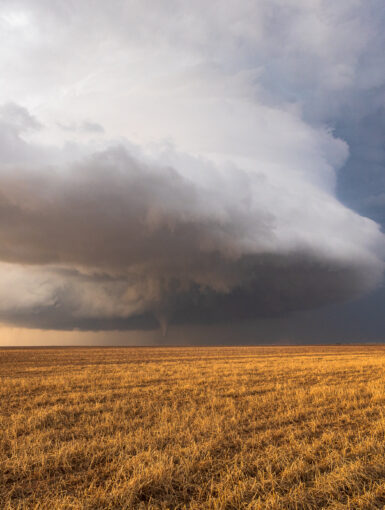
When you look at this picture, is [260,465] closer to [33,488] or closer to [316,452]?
[316,452]

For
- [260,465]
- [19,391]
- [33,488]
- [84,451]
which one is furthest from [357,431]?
[19,391]

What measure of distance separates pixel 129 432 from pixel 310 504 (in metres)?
5.86

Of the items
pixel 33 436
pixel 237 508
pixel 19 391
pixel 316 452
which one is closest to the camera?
pixel 237 508

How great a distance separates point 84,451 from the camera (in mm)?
8242

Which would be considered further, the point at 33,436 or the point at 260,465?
the point at 33,436

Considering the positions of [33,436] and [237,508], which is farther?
[33,436]

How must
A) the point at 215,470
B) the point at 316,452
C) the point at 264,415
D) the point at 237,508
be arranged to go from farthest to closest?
the point at 264,415 → the point at 316,452 → the point at 215,470 → the point at 237,508

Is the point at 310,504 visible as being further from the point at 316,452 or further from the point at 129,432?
the point at 129,432

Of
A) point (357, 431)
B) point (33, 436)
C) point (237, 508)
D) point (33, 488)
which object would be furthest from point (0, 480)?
point (357, 431)

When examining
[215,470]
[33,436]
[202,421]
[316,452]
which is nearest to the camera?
[215,470]

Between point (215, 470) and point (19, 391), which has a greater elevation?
point (215, 470)

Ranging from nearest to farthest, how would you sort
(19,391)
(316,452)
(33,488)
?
1. (33,488)
2. (316,452)
3. (19,391)

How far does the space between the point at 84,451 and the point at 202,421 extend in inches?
154

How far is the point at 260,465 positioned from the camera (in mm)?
7285
